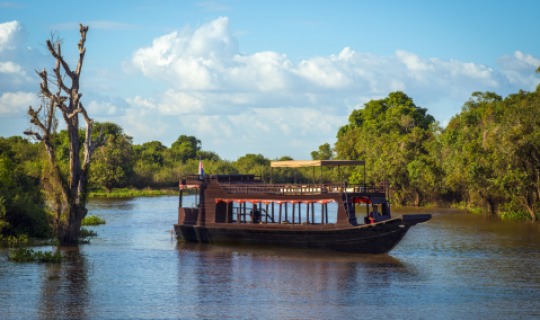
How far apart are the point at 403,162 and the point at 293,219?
108ft

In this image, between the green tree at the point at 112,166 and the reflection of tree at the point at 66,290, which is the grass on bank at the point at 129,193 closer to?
the green tree at the point at 112,166

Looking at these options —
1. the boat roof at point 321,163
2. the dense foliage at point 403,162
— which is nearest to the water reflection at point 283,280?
the boat roof at point 321,163

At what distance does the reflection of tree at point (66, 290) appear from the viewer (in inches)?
874

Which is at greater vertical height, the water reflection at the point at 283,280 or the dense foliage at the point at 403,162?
the dense foliage at the point at 403,162

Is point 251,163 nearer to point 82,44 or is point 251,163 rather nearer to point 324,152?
point 324,152

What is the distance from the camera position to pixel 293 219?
3469cm

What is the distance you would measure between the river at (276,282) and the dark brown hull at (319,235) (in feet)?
1.70

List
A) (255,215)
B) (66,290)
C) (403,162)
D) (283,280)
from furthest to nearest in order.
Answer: (403,162) < (255,215) < (283,280) < (66,290)

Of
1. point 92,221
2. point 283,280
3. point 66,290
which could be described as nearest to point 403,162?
point 92,221

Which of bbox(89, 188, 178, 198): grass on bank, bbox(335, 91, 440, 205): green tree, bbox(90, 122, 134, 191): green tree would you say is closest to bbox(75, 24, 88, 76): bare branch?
bbox(335, 91, 440, 205): green tree

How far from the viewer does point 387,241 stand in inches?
1271

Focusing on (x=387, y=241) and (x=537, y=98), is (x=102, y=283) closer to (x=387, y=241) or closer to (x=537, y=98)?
(x=387, y=241)

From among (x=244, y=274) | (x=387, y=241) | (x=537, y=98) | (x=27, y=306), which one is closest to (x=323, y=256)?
(x=387, y=241)

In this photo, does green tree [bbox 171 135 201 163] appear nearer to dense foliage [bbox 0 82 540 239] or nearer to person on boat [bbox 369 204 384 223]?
dense foliage [bbox 0 82 540 239]
